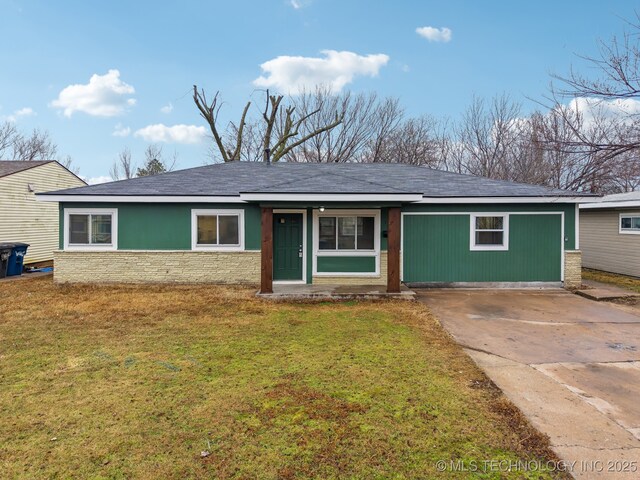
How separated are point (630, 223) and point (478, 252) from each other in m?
6.19

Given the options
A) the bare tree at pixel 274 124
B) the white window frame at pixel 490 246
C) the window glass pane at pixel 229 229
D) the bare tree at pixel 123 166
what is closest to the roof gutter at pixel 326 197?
the window glass pane at pixel 229 229

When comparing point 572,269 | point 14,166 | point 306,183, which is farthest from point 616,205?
point 14,166

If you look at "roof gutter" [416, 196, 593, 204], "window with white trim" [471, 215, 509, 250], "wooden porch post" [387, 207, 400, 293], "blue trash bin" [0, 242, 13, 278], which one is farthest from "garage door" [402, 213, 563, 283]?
"blue trash bin" [0, 242, 13, 278]

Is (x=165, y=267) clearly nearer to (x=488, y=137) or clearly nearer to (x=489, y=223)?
(x=489, y=223)

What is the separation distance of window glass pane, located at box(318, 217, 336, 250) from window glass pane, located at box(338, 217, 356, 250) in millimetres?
166

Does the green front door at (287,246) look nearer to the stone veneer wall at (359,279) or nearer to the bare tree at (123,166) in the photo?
the stone veneer wall at (359,279)

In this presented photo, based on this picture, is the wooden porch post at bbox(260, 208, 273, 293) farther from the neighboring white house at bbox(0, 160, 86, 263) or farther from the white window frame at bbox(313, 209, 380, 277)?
the neighboring white house at bbox(0, 160, 86, 263)

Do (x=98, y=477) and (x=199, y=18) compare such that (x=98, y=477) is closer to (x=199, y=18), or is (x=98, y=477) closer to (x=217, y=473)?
(x=217, y=473)

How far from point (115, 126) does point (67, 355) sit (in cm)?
2680

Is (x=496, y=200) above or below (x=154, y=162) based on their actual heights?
below

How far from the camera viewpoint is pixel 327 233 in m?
10.0

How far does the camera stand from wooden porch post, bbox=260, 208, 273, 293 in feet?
27.7

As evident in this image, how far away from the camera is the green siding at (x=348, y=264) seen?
32.7ft

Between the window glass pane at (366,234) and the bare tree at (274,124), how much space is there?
1567cm
